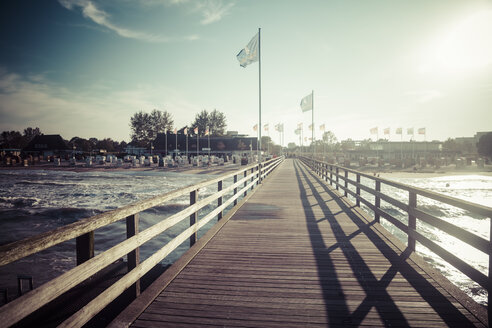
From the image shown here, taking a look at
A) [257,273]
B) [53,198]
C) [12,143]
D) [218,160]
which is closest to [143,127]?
[218,160]

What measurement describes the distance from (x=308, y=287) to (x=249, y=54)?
1300 cm

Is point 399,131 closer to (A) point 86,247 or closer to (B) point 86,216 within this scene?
(B) point 86,216

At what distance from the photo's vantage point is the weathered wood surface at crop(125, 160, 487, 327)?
107 inches

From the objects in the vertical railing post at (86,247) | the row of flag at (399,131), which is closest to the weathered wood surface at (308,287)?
the vertical railing post at (86,247)

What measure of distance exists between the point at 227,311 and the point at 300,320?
30.0 inches

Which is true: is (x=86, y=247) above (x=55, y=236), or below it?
below

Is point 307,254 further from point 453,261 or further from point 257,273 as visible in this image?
point 453,261

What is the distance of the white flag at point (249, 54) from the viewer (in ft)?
45.2

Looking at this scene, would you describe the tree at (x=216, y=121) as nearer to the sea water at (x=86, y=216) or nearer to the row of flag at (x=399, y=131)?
the row of flag at (x=399, y=131)

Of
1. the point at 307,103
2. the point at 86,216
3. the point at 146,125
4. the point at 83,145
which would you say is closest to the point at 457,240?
the point at 307,103

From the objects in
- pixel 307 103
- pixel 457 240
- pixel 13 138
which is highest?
pixel 13 138

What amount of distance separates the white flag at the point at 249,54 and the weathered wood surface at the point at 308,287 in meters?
10.8

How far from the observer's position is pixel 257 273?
3.76m

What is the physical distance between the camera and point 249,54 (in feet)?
46.2
